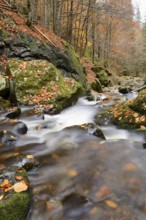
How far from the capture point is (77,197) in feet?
9.82

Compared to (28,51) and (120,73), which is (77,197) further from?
(120,73)

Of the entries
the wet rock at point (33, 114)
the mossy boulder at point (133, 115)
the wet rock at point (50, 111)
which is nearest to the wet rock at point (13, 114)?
the wet rock at point (33, 114)

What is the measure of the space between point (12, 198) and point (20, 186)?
1.04 feet

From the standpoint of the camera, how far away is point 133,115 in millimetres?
6262

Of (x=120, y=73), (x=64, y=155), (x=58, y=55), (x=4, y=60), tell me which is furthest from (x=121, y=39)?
(x=64, y=155)

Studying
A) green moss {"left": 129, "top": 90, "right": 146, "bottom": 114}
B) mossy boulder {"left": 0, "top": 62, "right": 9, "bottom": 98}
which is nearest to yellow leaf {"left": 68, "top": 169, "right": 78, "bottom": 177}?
green moss {"left": 129, "top": 90, "right": 146, "bottom": 114}

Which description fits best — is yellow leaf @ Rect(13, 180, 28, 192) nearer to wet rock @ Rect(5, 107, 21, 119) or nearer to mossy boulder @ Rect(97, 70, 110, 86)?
wet rock @ Rect(5, 107, 21, 119)

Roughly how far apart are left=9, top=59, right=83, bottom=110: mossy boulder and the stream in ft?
10.3

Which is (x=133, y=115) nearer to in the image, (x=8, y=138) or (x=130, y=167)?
(x=130, y=167)

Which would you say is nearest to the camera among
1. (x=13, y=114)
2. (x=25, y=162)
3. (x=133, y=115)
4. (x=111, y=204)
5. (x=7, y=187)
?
(x=111, y=204)

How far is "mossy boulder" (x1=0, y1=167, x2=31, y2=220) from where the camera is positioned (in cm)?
252

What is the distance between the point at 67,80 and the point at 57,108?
2.97m

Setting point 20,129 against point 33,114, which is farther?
point 33,114

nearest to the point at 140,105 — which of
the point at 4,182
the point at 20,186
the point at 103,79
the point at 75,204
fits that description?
the point at 75,204
